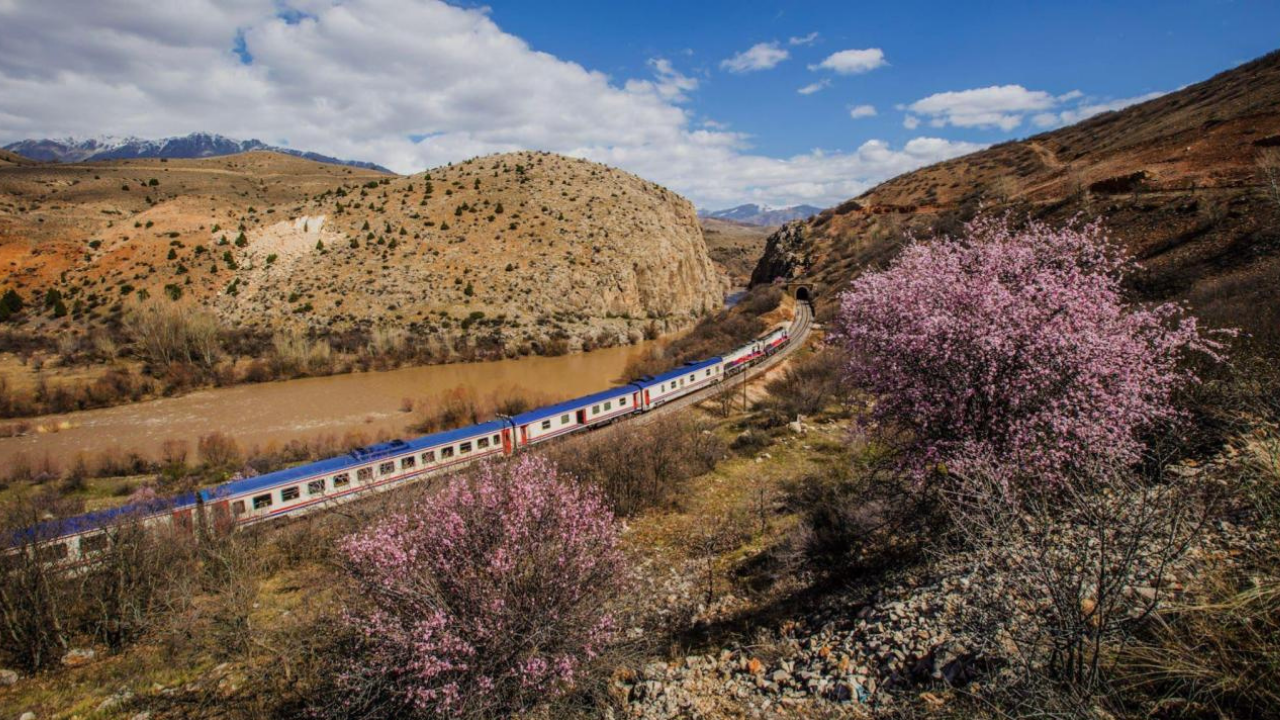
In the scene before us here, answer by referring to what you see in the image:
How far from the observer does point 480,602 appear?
628cm

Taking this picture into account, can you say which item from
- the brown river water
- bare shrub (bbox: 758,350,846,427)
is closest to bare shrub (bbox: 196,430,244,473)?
the brown river water

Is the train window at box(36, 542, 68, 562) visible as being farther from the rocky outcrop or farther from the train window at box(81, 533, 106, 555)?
the rocky outcrop

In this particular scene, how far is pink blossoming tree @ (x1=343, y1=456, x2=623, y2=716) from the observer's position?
600 cm

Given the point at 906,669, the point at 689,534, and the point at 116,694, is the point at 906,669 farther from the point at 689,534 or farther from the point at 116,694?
the point at 116,694

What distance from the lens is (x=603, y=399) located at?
27.3 meters

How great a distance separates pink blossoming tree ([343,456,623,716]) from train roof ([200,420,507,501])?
1308 centimetres

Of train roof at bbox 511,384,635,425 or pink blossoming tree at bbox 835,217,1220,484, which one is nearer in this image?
pink blossoming tree at bbox 835,217,1220,484

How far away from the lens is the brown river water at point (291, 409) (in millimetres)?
30516

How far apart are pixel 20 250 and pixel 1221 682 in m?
91.7

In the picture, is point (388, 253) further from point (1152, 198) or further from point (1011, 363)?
point (1152, 198)

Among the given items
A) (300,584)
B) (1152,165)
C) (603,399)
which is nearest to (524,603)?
(300,584)

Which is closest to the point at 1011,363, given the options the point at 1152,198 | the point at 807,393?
the point at 807,393

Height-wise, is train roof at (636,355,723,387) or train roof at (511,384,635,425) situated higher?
train roof at (636,355,723,387)

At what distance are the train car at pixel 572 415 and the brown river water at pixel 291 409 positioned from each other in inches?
398
